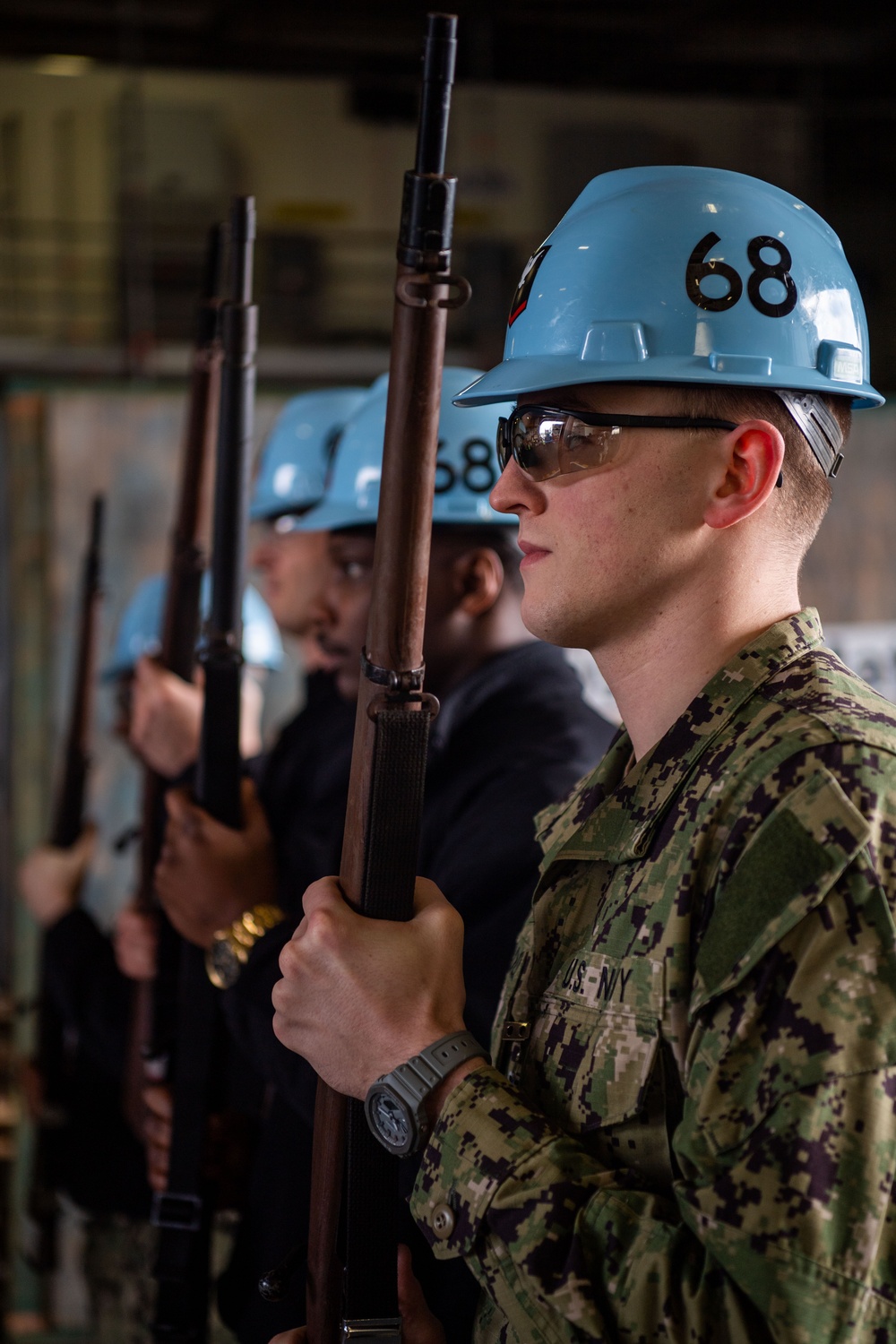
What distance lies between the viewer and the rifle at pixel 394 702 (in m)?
1.16

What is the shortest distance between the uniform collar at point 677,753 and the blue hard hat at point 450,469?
81 cm

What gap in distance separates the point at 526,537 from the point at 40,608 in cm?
447

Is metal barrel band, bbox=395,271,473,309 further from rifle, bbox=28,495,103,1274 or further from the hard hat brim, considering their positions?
rifle, bbox=28,495,103,1274

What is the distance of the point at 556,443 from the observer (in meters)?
1.18

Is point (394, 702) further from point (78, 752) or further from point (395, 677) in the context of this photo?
point (78, 752)

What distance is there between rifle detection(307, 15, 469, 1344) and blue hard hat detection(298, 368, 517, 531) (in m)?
0.75

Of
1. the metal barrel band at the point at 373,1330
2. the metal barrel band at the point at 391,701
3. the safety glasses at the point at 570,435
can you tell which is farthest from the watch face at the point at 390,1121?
the safety glasses at the point at 570,435

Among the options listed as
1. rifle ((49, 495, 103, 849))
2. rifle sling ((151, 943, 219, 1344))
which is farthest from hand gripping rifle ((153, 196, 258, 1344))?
rifle ((49, 495, 103, 849))

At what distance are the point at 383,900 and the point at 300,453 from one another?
2.41 metres

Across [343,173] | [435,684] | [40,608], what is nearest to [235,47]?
[343,173]

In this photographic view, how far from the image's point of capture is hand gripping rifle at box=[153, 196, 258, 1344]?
204cm

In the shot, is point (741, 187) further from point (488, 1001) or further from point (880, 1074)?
point (488, 1001)

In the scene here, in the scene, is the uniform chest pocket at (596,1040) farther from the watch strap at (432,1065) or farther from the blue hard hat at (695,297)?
the blue hard hat at (695,297)

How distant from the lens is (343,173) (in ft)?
33.7
